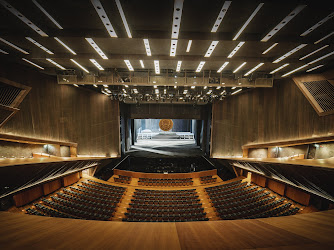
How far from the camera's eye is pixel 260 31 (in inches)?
179

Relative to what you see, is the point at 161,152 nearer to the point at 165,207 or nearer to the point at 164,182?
the point at 164,182

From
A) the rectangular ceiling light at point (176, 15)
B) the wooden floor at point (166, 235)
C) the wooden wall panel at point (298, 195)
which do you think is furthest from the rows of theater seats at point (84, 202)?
the wooden wall panel at point (298, 195)

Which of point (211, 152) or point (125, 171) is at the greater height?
point (211, 152)

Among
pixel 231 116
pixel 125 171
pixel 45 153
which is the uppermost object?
pixel 231 116

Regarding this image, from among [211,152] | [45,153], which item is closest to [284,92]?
[211,152]

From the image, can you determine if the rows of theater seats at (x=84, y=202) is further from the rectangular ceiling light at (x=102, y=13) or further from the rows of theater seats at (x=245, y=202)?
the rectangular ceiling light at (x=102, y=13)

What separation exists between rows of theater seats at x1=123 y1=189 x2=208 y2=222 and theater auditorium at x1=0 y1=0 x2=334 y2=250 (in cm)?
9

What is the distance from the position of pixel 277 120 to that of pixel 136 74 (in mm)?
10585

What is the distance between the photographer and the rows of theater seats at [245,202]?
7.87 m

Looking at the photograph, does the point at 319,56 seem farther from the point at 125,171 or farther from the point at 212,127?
the point at 125,171

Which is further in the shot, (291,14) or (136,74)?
(136,74)

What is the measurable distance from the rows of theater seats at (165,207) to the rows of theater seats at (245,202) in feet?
4.38

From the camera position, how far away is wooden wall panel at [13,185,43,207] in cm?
793

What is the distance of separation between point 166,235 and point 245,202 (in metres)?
10.1
